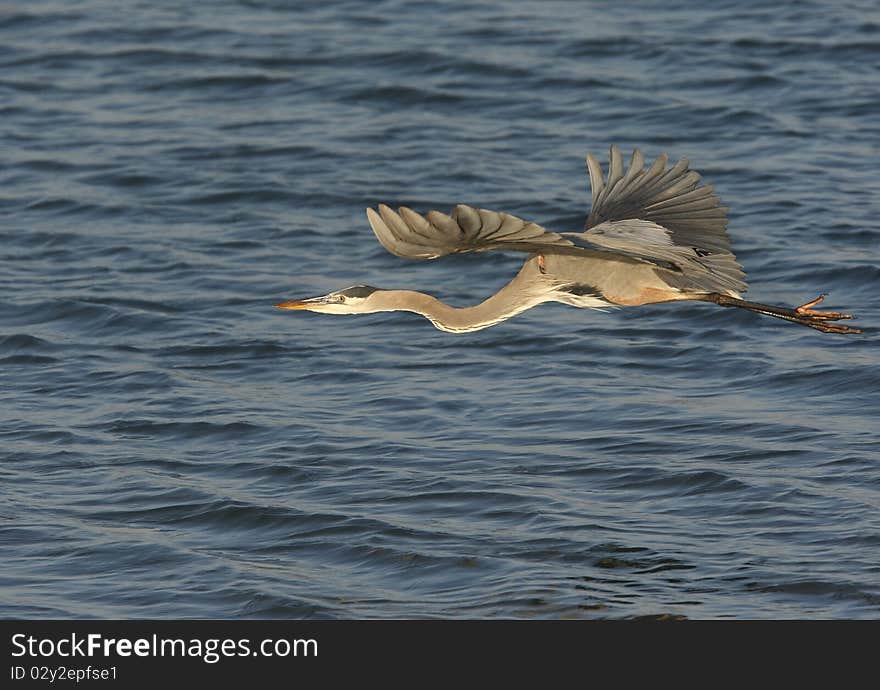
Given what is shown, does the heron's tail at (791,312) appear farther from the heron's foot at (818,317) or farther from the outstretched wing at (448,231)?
the outstretched wing at (448,231)

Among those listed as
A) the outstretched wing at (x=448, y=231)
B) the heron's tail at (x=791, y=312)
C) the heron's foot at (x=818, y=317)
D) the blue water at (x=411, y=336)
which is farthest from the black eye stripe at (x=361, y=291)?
the heron's foot at (x=818, y=317)

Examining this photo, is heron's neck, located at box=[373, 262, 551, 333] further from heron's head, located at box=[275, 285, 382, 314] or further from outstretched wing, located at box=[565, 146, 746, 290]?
outstretched wing, located at box=[565, 146, 746, 290]

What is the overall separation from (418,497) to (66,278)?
5045 mm

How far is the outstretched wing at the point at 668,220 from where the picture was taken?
8.48 meters

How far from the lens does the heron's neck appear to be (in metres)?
8.77

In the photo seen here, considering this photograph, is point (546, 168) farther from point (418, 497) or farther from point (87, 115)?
point (418, 497)

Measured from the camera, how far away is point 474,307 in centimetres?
882

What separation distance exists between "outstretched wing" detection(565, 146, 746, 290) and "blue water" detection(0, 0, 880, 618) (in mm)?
1394

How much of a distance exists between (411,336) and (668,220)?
12.9 feet

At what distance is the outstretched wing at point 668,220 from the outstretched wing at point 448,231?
1298 mm

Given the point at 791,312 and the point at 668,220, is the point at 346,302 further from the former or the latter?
the point at 791,312

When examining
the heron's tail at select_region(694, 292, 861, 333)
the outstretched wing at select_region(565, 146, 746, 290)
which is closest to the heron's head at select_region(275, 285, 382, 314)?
the outstretched wing at select_region(565, 146, 746, 290)
